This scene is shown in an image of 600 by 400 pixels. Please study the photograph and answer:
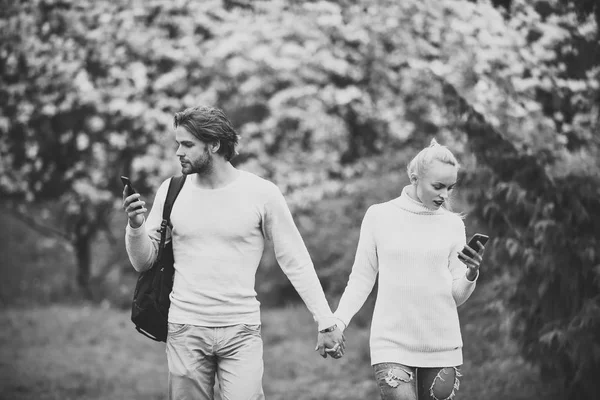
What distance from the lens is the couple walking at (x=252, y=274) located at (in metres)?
4.18

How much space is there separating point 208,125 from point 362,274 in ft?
3.91

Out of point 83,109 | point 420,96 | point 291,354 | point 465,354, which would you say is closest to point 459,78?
point 465,354

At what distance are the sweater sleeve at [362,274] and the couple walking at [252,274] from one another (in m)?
0.01

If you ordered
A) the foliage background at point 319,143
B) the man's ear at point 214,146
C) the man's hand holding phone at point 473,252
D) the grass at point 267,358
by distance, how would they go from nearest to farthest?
the man's hand holding phone at point 473,252, the man's ear at point 214,146, the foliage background at point 319,143, the grass at point 267,358

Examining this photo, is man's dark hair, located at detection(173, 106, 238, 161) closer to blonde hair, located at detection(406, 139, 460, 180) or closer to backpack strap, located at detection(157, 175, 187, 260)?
backpack strap, located at detection(157, 175, 187, 260)

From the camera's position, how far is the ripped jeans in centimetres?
412

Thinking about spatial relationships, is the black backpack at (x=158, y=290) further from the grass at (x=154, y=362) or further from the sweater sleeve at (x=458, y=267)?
the grass at (x=154, y=362)

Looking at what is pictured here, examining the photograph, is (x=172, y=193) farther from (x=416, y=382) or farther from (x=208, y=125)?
(x=416, y=382)

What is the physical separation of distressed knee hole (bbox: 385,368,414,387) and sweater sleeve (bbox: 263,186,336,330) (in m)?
0.45

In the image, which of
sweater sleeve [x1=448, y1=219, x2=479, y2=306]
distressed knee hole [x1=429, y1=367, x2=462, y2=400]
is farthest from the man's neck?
distressed knee hole [x1=429, y1=367, x2=462, y2=400]

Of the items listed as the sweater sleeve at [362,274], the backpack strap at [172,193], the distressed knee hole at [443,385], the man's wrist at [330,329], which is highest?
the backpack strap at [172,193]

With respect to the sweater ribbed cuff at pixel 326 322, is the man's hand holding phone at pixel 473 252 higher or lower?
higher

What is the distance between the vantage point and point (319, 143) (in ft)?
46.6

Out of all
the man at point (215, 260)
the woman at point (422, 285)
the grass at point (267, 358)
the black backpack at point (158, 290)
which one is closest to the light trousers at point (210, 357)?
the man at point (215, 260)
